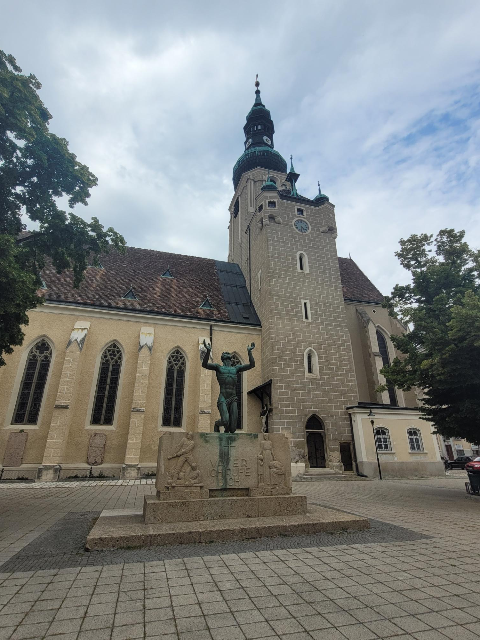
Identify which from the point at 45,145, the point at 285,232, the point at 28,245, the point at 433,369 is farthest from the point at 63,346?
the point at 433,369

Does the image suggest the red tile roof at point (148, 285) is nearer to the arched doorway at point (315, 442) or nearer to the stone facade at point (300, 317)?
the stone facade at point (300, 317)

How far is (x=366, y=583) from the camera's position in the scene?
375 cm

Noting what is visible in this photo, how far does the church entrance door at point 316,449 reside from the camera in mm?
17703

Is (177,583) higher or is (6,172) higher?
Result: (6,172)

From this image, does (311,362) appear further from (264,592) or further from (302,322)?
(264,592)

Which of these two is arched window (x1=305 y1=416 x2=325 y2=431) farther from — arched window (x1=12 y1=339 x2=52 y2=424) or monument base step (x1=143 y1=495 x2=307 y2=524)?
arched window (x1=12 y1=339 x2=52 y2=424)

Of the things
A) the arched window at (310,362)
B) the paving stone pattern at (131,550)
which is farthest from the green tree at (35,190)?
the arched window at (310,362)

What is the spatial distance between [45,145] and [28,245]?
9.55 ft

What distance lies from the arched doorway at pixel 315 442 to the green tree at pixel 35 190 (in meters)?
13.6

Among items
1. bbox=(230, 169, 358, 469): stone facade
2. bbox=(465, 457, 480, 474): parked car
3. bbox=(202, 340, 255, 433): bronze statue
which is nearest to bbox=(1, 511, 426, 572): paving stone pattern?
bbox=(202, 340, 255, 433): bronze statue

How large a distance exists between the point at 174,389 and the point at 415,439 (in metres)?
13.6

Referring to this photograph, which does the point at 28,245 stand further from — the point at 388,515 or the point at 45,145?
the point at 388,515

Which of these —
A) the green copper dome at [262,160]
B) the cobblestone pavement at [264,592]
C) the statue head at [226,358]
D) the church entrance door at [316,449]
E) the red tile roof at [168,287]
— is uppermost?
the green copper dome at [262,160]

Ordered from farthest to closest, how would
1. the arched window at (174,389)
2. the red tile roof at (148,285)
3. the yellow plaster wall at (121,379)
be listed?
the red tile roof at (148,285), the arched window at (174,389), the yellow plaster wall at (121,379)
